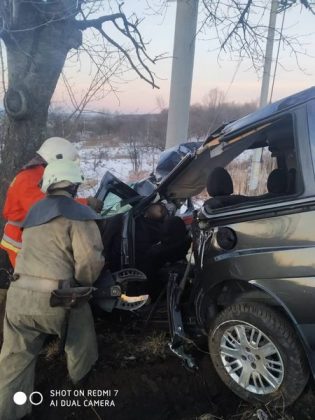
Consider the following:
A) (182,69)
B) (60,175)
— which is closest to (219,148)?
(60,175)

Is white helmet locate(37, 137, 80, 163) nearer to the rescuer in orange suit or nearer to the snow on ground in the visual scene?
the rescuer in orange suit

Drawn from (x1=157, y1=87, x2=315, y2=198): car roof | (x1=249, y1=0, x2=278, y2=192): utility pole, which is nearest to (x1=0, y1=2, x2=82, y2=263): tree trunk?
(x1=157, y1=87, x2=315, y2=198): car roof

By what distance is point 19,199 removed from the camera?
3688 mm

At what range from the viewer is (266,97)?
46.0 ft

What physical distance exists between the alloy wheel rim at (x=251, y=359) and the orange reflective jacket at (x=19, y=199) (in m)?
1.84

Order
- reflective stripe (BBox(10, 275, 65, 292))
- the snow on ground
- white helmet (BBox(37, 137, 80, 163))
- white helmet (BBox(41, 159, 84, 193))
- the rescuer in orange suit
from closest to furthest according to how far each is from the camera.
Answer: reflective stripe (BBox(10, 275, 65, 292)) → white helmet (BBox(41, 159, 84, 193)) → white helmet (BBox(37, 137, 80, 163)) → the rescuer in orange suit → the snow on ground

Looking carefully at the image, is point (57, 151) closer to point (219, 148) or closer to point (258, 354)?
point (219, 148)

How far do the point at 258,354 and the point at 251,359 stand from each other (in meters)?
0.09

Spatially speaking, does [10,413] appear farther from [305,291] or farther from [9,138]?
[9,138]

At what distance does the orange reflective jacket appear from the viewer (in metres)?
3.68

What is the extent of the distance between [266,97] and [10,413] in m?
12.9

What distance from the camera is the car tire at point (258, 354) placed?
274 cm

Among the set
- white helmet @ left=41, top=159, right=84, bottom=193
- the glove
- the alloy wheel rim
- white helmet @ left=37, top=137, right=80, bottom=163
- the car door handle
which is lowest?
the alloy wheel rim

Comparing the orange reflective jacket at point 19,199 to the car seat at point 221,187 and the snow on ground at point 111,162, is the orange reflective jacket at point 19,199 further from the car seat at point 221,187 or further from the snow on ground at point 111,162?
the snow on ground at point 111,162
